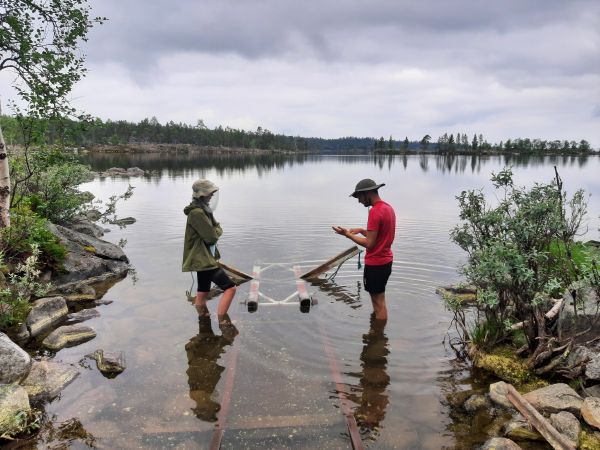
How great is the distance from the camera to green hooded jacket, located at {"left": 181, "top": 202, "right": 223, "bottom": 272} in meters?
8.64

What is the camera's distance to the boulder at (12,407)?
17.4 ft

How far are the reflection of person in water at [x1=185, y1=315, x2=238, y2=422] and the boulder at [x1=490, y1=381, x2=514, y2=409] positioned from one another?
4.08 meters

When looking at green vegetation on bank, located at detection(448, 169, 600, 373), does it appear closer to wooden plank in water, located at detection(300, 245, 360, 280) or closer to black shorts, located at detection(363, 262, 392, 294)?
black shorts, located at detection(363, 262, 392, 294)

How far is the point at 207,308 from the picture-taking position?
1027 centimetres

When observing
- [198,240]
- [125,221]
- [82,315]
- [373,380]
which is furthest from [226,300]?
[125,221]

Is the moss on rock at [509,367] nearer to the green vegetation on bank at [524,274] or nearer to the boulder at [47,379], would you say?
the green vegetation on bank at [524,274]

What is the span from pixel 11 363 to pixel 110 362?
155 centimetres

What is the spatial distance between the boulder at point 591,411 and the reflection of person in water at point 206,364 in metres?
4.86

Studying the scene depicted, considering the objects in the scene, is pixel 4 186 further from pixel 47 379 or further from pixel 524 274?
pixel 524 274

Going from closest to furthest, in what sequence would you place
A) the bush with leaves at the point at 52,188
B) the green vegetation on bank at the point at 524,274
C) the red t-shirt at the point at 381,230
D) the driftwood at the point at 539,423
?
the driftwood at the point at 539,423, the green vegetation on bank at the point at 524,274, the red t-shirt at the point at 381,230, the bush with leaves at the point at 52,188

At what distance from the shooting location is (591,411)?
526 cm

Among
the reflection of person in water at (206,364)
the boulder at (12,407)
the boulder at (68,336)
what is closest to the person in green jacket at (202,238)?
the reflection of person in water at (206,364)

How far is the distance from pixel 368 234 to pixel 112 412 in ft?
17.1

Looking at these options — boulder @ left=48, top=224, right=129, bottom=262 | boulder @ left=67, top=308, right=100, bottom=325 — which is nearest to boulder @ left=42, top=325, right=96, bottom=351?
boulder @ left=67, top=308, right=100, bottom=325
